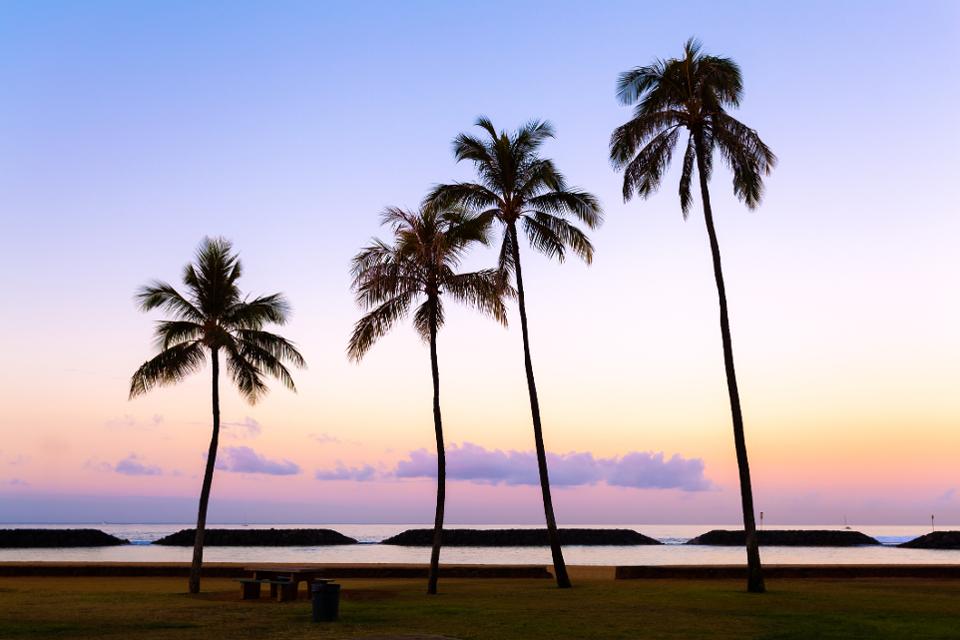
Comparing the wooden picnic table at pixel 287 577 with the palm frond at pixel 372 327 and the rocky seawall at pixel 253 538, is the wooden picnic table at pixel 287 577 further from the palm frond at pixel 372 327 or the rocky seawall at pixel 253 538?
the rocky seawall at pixel 253 538

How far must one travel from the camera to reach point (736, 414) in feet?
91.7

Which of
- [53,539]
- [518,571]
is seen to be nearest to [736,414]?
[518,571]

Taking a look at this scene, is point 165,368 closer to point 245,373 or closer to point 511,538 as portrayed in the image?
point 245,373

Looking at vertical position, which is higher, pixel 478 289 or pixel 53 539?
pixel 478 289

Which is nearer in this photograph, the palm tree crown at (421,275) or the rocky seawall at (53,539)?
the palm tree crown at (421,275)

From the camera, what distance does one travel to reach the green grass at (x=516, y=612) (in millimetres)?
17156

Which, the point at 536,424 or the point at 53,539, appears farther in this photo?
the point at 53,539

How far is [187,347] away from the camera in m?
31.4

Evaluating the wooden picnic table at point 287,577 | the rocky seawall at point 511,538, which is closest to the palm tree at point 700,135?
the wooden picnic table at point 287,577

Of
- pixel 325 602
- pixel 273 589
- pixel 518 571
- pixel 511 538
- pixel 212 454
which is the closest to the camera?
pixel 325 602

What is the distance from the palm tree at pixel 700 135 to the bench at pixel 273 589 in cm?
1321

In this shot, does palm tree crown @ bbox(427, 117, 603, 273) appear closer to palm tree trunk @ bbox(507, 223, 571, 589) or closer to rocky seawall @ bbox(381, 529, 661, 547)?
palm tree trunk @ bbox(507, 223, 571, 589)

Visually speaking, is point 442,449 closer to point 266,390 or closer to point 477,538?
point 266,390

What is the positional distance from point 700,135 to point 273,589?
727 inches
